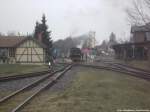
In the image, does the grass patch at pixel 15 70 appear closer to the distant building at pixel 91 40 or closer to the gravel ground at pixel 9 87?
the gravel ground at pixel 9 87

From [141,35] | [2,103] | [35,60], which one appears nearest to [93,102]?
[2,103]

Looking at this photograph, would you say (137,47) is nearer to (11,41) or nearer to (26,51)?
(26,51)

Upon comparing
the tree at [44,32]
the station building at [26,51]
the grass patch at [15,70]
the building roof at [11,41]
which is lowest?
the grass patch at [15,70]

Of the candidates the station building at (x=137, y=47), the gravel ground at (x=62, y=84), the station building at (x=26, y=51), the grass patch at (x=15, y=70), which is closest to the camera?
the gravel ground at (x=62, y=84)

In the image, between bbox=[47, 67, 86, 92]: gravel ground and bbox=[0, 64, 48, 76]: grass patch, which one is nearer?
bbox=[47, 67, 86, 92]: gravel ground

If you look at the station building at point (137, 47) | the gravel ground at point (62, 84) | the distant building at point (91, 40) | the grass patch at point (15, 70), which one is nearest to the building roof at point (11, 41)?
the grass patch at point (15, 70)

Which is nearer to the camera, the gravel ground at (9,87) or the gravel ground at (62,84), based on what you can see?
the gravel ground at (9,87)

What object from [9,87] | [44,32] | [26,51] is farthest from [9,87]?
[44,32]

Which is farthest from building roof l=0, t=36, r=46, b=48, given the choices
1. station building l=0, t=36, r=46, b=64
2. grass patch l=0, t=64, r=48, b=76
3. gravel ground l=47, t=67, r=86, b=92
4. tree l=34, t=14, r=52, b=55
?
gravel ground l=47, t=67, r=86, b=92

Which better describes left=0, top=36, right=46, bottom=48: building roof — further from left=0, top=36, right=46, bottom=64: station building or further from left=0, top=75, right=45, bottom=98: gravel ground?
left=0, top=75, right=45, bottom=98: gravel ground

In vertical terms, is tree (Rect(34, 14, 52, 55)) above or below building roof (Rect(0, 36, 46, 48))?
above

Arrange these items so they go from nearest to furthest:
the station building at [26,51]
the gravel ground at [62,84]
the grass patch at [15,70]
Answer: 1. the gravel ground at [62,84]
2. the grass patch at [15,70]
3. the station building at [26,51]

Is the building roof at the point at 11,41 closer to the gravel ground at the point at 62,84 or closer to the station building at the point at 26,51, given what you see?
the station building at the point at 26,51

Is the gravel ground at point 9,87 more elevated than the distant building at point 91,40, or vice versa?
the distant building at point 91,40
